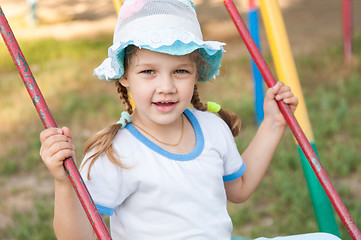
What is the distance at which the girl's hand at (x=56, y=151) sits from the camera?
4.25 feet

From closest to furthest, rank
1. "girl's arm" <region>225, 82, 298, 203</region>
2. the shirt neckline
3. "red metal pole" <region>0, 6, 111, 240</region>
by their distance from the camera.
A: "red metal pole" <region>0, 6, 111, 240</region>
the shirt neckline
"girl's arm" <region>225, 82, 298, 203</region>

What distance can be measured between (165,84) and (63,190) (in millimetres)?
362

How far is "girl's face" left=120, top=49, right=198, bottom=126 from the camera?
147 centimetres

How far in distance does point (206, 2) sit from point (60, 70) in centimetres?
350

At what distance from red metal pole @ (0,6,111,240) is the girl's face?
0.26m

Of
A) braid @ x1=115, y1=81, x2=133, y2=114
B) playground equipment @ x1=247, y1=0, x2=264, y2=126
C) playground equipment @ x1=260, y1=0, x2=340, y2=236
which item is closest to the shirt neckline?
braid @ x1=115, y1=81, x2=133, y2=114

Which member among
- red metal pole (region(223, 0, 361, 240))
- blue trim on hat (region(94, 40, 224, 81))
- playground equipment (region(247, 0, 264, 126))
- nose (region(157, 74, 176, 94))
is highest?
playground equipment (region(247, 0, 264, 126))

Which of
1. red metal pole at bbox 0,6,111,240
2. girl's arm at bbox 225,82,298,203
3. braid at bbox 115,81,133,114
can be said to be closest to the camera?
red metal pole at bbox 0,6,111,240

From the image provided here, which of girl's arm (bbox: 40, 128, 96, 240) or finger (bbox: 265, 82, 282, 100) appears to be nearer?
girl's arm (bbox: 40, 128, 96, 240)

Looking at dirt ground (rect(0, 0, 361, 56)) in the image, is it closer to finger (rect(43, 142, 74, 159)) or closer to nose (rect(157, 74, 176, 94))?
nose (rect(157, 74, 176, 94))

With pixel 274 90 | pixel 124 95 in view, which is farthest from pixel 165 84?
pixel 274 90

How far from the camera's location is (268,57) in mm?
5156

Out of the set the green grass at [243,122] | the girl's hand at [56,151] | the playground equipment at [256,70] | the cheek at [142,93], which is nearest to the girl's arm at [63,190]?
the girl's hand at [56,151]

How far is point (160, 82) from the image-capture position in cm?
145
